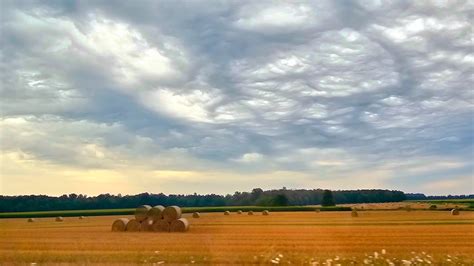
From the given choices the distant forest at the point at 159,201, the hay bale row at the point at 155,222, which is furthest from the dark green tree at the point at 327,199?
the hay bale row at the point at 155,222

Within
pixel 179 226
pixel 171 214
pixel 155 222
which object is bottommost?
pixel 179 226

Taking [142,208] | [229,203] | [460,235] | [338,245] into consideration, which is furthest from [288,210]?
[338,245]

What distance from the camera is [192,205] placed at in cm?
9088

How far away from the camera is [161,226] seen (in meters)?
36.8

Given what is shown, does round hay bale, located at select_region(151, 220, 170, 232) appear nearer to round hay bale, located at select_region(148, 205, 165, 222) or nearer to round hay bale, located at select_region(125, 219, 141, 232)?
round hay bale, located at select_region(148, 205, 165, 222)

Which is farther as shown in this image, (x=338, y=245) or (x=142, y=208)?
(x=142, y=208)

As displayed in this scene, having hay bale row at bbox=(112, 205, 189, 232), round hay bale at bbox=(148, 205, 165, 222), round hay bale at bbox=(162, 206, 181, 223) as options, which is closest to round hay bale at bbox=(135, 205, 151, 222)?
hay bale row at bbox=(112, 205, 189, 232)

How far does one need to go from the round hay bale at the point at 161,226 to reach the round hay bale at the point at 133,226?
1.10 metres

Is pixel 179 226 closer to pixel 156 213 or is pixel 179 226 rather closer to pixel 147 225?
pixel 156 213

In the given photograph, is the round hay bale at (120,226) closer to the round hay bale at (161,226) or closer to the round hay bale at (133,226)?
the round hay bale at (133,226)

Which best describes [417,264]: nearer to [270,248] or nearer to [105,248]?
[270,248]

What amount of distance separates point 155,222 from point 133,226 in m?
1.63

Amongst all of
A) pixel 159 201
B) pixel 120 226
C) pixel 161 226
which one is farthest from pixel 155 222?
pixel 159 201

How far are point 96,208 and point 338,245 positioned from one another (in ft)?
235
